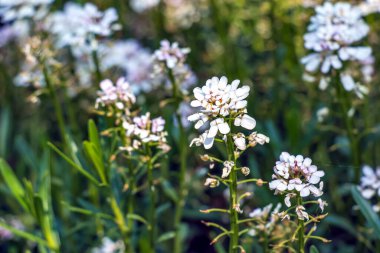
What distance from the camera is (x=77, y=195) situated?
292 cm

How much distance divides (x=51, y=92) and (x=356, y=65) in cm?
129

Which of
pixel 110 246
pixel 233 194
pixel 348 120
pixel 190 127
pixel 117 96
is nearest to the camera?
pixel 233 194

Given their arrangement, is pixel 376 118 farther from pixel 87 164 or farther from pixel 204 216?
pixel 87 164

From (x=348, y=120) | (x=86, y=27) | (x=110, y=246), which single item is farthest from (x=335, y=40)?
(x=110, y=246)

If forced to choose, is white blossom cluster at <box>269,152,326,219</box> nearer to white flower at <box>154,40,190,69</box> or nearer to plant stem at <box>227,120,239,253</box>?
plant stem at <box>227,120,239,253</box>

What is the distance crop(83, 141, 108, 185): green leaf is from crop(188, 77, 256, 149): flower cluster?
0.48 meters

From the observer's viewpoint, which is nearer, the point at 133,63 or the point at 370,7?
the point at 370,7

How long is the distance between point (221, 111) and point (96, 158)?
606 mm

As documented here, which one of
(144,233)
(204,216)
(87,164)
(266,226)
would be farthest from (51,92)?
(266,226)

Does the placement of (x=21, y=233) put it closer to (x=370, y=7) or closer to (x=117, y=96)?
(x=117, y=96)

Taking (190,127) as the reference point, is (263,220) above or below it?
below

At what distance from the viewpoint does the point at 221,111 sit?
5.28 feet

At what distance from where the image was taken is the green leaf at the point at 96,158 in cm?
199

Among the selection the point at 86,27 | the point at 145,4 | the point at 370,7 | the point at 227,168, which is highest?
the point at 145,4
